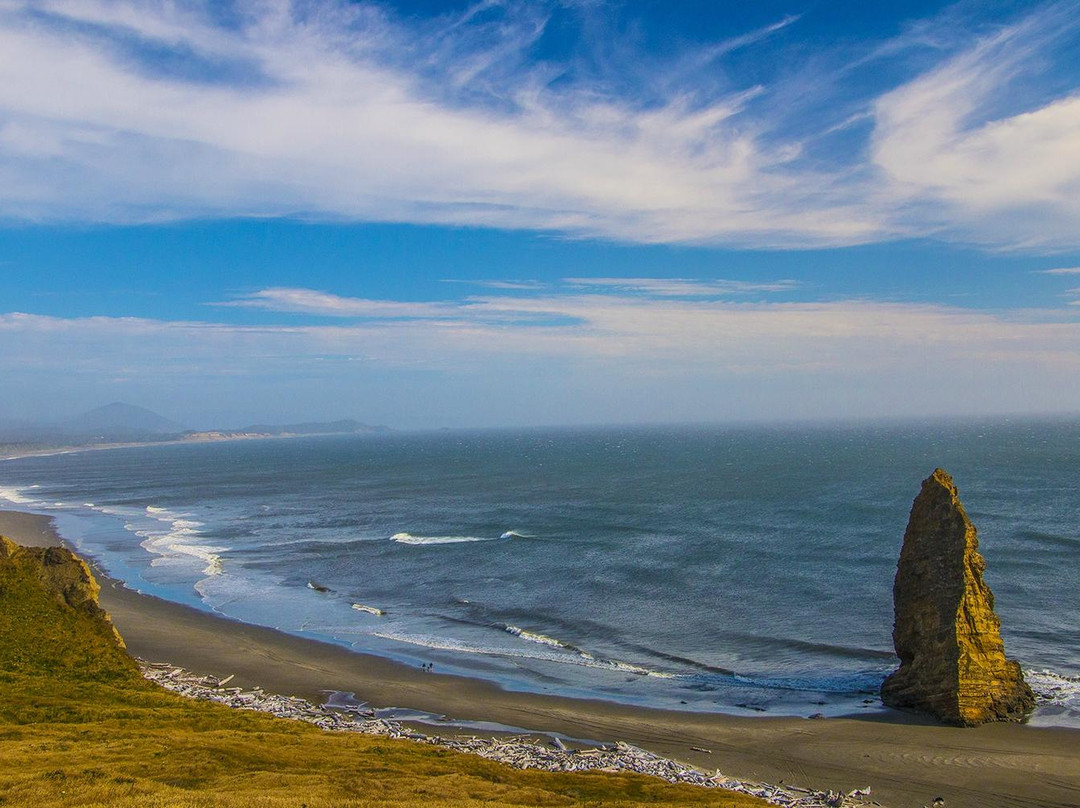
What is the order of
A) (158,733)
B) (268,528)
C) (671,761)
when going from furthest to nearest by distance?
(268,528)
(671,761)
(158,733)

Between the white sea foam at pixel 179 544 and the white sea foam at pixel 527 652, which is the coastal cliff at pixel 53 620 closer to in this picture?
the white sea foam at pixel 527 652

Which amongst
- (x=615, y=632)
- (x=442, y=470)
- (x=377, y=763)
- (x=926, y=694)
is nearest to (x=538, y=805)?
(x=377, y=763)

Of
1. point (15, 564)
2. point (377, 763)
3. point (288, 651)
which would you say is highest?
point (15, 564)

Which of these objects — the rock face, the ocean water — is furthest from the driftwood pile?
the rock face

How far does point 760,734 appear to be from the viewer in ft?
101

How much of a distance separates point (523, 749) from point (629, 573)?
32.6m

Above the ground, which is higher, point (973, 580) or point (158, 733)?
point (973, 580)

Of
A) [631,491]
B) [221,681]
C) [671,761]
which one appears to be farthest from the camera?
[631,491]

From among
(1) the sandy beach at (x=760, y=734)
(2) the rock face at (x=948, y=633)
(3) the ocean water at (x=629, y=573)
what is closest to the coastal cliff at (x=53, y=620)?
(1) the sandy beach at (x=760, y=734)

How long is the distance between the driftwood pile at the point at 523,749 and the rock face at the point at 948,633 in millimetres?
8358

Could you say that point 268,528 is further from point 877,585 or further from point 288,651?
point 877,585

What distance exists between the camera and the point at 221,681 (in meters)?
37.4

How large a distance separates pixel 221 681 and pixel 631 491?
83767 mm

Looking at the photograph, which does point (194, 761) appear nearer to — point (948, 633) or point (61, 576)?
point (61, 576)
